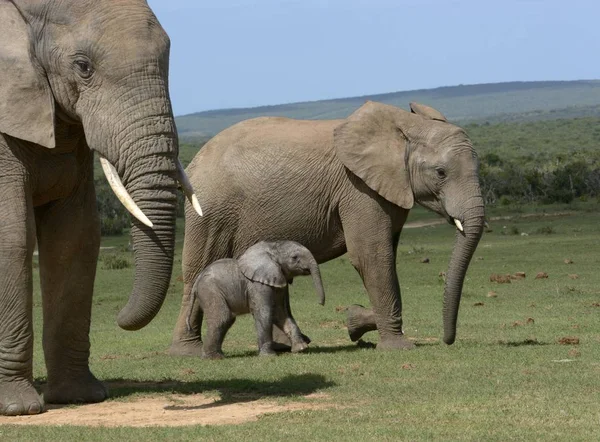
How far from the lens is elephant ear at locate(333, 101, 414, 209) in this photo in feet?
40.1

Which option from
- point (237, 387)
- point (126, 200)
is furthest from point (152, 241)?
point (237, 387)

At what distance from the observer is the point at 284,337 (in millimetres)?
12383

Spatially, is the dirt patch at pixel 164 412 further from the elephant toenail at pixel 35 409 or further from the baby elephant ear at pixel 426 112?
the baby elephant ear at pixel 426 112

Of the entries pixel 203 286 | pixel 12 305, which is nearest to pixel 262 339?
pixel 203 286

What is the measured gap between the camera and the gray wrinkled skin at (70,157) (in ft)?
26.5

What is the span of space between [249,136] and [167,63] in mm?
4415

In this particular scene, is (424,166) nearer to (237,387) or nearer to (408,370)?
(408,370)

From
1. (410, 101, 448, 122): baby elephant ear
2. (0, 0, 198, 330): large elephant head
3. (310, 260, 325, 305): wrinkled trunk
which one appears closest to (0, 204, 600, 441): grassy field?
(310, 260, 325, 305): wrinkled trunk

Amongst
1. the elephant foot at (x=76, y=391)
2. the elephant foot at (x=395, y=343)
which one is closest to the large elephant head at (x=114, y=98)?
the elephant foot at (x=76, y=391)

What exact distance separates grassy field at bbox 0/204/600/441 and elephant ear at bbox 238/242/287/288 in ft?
2.14

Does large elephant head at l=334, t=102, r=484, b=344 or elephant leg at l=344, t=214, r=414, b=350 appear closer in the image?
large elephant head at l=334, t=102, r=484, b=344

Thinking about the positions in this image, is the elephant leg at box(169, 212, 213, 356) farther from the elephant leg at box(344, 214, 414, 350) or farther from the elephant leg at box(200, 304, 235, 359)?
the elephant leg at box(344, 214, 414, 350)

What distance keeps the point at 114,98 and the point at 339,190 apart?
4.53 metres

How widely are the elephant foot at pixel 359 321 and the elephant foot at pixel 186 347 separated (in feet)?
4.50
